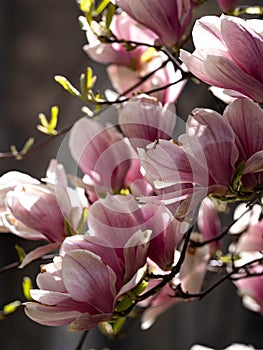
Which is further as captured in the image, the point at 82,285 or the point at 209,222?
the point at 209,222

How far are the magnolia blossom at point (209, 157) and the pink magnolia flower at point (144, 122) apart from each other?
0.17ft

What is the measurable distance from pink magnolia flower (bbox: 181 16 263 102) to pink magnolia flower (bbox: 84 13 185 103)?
0.09m

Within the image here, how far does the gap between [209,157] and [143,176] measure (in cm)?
5

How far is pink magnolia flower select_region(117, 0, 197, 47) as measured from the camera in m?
0.32

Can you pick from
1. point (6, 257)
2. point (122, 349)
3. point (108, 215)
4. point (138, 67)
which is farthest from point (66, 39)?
point (108, 215)

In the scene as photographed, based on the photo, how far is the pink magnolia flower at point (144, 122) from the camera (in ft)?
1.02

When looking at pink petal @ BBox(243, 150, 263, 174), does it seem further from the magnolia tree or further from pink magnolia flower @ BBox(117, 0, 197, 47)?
pink magnolia flower @ BBox(117, 0, 197, 47)

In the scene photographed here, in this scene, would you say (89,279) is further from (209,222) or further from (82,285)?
(209,222)

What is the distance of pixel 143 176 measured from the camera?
300 millimetres

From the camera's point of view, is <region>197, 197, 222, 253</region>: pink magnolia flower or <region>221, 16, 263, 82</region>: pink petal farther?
<region>197, 197, 222, 253</region>: pink magnolia flower

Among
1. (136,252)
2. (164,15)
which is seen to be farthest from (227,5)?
(136,252)

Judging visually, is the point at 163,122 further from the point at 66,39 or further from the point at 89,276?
the point at 66,39

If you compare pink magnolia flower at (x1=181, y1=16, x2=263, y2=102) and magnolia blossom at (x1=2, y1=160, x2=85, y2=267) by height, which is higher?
pink magnolia flower at (x1=181, y1=16, x2=263, y2=102)

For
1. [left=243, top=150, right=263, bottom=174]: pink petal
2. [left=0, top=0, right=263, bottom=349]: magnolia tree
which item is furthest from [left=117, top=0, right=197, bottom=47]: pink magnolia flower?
[left=243, top=150, right=263, bottom=174]: pink petal
